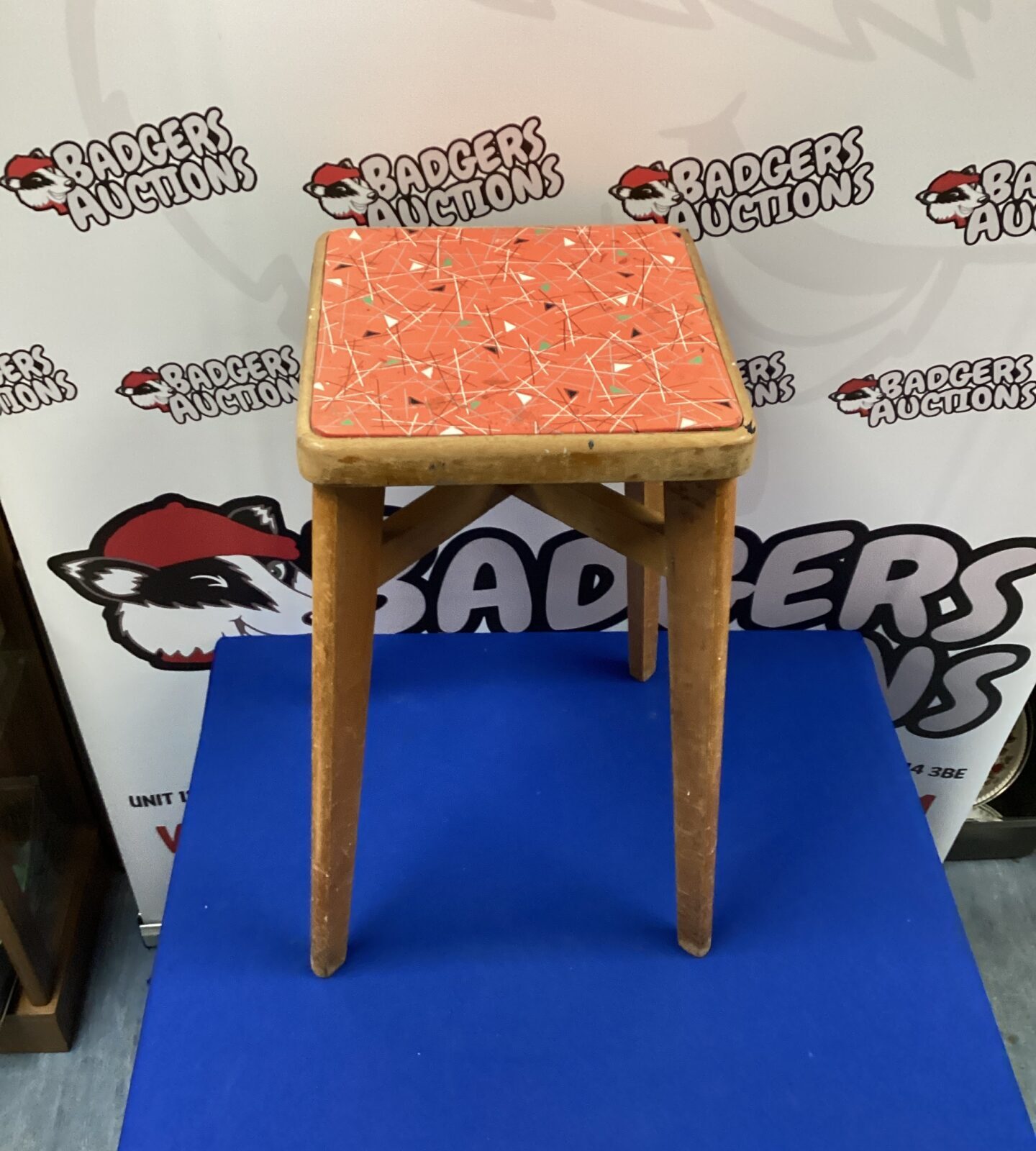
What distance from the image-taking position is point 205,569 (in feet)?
3.75

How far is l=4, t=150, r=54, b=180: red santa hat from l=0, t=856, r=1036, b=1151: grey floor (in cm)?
109

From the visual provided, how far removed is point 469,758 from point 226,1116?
381 millimetres

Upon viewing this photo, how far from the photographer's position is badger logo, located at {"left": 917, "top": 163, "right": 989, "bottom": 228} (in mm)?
895

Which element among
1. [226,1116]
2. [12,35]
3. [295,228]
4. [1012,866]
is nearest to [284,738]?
[226,1116]

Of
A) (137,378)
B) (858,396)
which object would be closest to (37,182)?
(137,378)

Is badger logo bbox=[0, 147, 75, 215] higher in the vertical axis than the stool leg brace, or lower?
higher

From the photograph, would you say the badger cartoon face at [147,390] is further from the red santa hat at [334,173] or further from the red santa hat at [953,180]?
the red santa hat at [953,180]

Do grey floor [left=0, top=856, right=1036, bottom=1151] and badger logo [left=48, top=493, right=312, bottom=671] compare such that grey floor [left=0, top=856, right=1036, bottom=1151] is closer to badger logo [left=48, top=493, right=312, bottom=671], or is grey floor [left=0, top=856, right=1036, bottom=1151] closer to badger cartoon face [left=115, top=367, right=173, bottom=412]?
badger logo [left=48, top=493, right=312, bottom=671]

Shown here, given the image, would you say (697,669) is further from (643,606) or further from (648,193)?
(648,193)

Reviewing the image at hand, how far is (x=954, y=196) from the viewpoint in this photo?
0.91 m

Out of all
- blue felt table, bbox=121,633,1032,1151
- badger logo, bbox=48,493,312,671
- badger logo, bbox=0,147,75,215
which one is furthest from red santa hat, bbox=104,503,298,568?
badger logo, bbox=0,147,75,215

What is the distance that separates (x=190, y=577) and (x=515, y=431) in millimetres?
640

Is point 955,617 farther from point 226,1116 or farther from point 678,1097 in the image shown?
point 226,1116

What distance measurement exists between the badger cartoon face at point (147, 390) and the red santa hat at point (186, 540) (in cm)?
12
